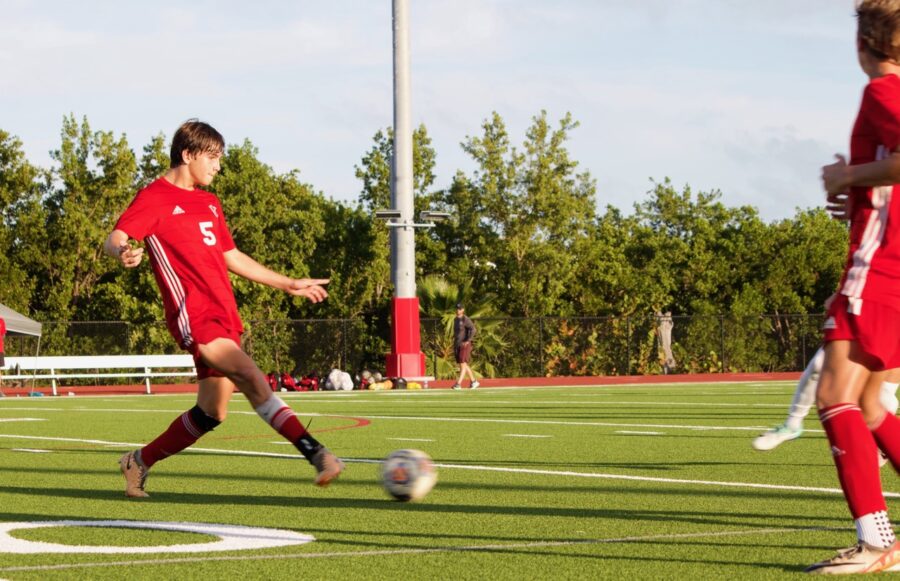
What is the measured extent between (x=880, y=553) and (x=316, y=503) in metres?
3.53

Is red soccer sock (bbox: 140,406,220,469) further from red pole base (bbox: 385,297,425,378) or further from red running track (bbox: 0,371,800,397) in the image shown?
red running track (bbox: 0,371,800,397)

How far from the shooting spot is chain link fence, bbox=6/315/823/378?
41.0 metres

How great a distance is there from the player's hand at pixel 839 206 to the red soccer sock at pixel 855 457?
29.3 inches

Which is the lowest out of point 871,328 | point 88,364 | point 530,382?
point 530,382

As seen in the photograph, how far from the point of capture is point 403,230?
34.3 metres

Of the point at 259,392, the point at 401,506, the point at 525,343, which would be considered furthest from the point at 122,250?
the point at 525,343

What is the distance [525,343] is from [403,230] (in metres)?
9.74

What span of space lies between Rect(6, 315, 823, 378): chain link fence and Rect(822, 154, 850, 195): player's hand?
33.5m

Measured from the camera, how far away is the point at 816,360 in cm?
933

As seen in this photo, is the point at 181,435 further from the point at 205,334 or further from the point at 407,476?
the point at 407,476

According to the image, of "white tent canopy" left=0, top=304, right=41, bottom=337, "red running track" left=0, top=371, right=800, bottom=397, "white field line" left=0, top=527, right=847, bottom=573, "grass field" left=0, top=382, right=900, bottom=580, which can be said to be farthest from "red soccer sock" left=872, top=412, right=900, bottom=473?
"white tent canopy" left=0, top=304, right=41, bottom=337

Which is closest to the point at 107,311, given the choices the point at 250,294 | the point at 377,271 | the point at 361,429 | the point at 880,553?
the point at 250,294

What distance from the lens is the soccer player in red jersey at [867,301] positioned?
5.09m

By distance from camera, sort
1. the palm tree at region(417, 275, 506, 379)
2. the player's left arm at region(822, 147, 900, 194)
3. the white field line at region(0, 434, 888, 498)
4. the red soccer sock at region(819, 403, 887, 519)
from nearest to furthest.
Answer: the player's left arm at region(822, 147, 900, 194)
the red soccer sock at region(819, 403, 887, 519)
the white field line at region(0, 434, 888, 498)
the palm tree at region(417, 275, 506, 379)
